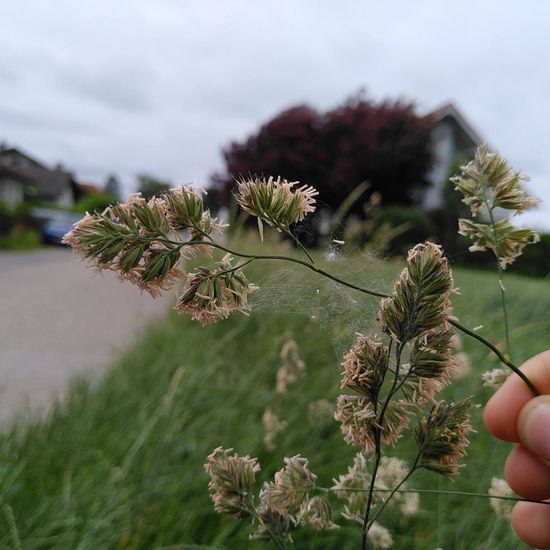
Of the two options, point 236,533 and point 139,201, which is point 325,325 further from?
point 236,533

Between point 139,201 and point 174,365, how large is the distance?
2675 mm

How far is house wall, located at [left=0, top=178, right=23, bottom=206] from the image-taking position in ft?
102

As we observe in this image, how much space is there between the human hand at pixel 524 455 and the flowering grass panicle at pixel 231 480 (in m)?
0.43

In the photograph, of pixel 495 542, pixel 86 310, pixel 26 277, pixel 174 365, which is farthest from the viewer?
pixel 26 277

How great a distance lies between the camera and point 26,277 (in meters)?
10.3

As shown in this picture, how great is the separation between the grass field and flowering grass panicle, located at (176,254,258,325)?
8cm

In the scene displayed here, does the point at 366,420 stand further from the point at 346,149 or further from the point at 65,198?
the point at 65,198

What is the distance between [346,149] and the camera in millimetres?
16750

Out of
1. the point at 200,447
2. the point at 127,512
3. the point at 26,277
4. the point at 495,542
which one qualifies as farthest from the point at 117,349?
the point at 26,277

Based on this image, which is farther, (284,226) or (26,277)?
(26,277)

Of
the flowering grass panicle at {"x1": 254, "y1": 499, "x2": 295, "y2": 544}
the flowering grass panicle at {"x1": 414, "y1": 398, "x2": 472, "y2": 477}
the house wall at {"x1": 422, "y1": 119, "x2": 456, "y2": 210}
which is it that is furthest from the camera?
the house wall at {"x1": 422, "y1": 119, "x2": 456, "y2": 210}

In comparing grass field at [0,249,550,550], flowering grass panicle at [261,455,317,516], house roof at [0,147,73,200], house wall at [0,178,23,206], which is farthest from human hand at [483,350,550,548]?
house roof at [0,147,73,200]

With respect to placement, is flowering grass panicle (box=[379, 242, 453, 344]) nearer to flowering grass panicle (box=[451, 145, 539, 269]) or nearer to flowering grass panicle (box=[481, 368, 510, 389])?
flowering grass panicle (box=[451, 145, 539, 269])

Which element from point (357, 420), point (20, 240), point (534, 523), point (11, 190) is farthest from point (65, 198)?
point (357, 420)
